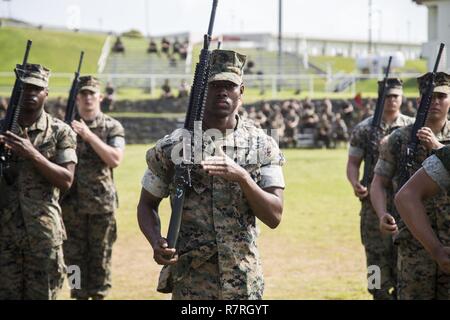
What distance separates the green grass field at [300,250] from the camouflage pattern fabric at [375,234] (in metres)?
0.66

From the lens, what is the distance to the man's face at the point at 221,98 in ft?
18.4

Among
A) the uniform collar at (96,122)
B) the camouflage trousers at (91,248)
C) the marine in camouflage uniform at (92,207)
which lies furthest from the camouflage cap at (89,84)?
the camouflage trousers at (91,248)

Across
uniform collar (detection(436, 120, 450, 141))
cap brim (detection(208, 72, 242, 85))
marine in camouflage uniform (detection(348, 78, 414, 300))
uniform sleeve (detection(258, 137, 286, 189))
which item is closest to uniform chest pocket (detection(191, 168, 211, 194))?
uniform sleeve (detection(258, 137, 286, 189))

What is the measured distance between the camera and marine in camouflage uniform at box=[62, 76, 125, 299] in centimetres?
1022

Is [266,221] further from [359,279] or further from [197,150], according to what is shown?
[359,279]

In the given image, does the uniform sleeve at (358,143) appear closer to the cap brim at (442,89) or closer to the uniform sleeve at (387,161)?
the uniform sleeve at (387,161)

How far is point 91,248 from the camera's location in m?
10.3

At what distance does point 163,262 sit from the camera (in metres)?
5.39

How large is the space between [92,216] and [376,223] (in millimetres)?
3065

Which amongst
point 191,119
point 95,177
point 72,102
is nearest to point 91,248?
point 95,177

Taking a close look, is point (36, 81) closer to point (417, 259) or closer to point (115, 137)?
point (115, 137)

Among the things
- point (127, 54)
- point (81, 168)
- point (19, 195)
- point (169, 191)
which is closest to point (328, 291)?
point (81, 168)

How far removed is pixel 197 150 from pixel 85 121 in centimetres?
510
